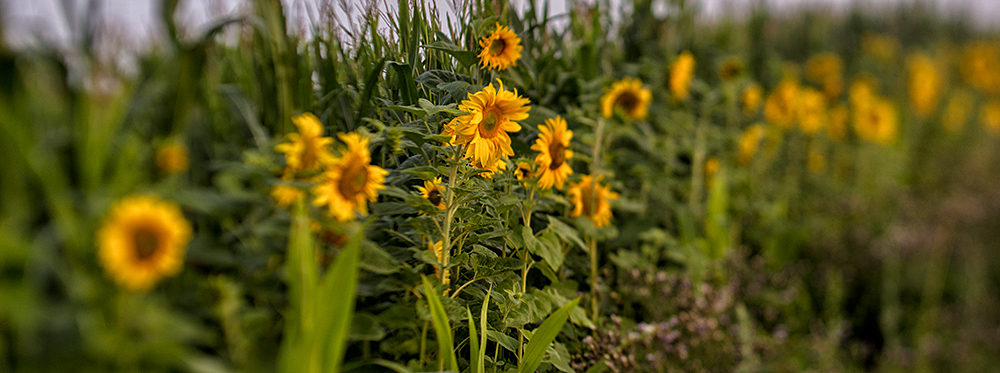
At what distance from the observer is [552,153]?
98 centimetres

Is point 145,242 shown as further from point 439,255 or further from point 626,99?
point 626,99

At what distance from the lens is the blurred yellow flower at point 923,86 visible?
4.00 m

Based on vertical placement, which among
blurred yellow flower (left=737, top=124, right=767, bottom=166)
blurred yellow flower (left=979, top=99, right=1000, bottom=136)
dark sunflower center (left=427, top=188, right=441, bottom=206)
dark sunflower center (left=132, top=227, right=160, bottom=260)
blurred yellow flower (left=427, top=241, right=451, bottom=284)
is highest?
dark sunflower center (left=132, top=227, right=160, bottom=260)

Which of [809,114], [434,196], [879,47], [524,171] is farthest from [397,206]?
[879,47]

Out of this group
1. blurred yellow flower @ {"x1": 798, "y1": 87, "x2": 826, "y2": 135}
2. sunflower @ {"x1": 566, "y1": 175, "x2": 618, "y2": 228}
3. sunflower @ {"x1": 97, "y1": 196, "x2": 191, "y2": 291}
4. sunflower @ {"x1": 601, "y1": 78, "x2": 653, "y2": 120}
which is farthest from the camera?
blurred yellow flower @ {"x1": 798, "y1": 87, "x2": 826, "y2": 135}

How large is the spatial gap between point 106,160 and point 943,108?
5784mm

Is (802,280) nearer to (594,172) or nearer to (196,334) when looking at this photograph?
(594,172)

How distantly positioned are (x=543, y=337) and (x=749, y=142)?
1601mm

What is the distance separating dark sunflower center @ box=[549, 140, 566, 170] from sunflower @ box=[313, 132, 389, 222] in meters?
0.33

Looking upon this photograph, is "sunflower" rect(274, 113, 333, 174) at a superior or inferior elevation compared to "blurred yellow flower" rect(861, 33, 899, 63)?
inferior

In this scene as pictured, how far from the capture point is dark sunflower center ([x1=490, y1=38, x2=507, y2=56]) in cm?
87

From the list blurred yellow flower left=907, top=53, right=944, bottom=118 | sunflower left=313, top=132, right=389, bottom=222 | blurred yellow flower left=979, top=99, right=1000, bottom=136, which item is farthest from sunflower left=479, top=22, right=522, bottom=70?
blurred yellow flower left=979, top=99, right=1000, bottom=136

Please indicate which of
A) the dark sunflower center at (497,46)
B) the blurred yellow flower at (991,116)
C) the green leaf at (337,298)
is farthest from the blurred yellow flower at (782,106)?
the blurred yellow flower at (991,116)

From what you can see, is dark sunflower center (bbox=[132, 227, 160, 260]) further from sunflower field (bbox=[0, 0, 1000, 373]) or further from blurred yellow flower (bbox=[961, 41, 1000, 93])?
blurred yellow flower (bbox=[961, 41, 1000, 93])
